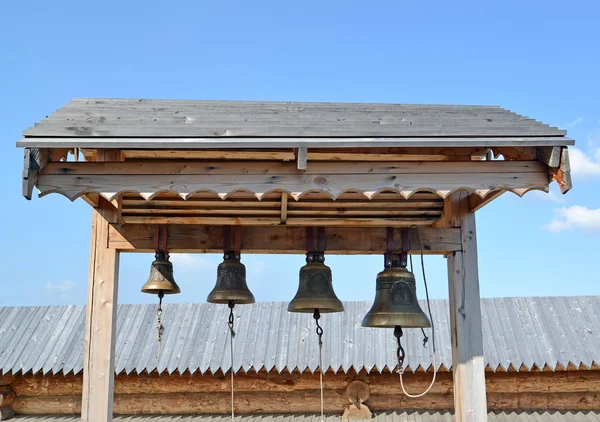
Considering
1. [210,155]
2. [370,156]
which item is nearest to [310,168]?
[210,155]

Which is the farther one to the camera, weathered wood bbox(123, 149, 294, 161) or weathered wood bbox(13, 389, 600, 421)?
weathered wood bbox(13, 389, 600, 421)

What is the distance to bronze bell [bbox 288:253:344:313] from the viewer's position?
5.34 meters

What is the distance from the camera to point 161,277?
5.54 meters

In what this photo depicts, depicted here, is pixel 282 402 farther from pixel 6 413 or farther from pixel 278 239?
pixel 278 239

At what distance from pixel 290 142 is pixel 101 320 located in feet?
6.32

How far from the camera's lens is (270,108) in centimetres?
501

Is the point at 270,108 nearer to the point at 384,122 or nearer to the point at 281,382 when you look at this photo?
the point at 384,122

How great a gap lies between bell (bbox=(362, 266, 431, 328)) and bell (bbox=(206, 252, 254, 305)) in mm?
1027

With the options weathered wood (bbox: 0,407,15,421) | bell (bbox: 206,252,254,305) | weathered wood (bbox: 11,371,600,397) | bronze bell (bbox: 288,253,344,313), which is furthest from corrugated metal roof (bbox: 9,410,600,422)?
bronze bell (bbox: 288,253,344,313)

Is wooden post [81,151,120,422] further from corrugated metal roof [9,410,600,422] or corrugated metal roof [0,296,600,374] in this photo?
corrugated metal roof [9,410,600,422]

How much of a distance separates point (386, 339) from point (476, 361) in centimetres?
638

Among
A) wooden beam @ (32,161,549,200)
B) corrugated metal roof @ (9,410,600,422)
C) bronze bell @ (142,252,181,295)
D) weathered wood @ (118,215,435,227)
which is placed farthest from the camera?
corrugated metal roof @ (9,410,600,422)

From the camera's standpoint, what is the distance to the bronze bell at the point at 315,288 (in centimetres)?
534

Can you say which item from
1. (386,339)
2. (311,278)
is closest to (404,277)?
(311,278)
